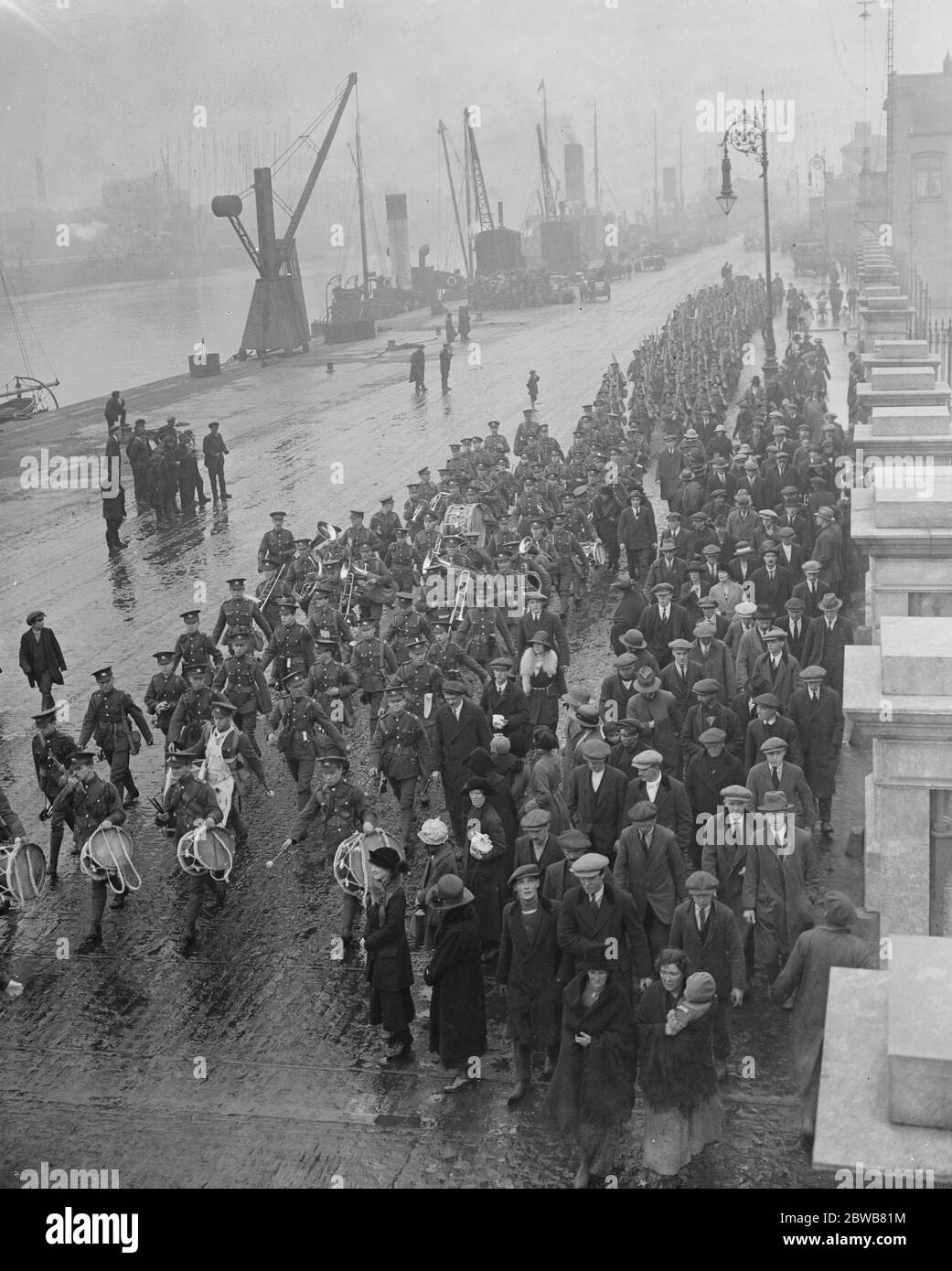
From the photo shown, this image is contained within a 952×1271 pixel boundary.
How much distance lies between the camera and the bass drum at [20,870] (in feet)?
35.2

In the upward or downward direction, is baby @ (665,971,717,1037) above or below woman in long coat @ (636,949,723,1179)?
above

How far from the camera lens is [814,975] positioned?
8.07m

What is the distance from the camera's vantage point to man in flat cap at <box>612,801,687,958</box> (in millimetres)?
9414

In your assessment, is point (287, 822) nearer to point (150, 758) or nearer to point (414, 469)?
point (150, 758)

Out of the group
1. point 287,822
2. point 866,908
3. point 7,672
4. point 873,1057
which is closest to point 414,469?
point 7,672

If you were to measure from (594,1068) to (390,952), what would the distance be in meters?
1.66

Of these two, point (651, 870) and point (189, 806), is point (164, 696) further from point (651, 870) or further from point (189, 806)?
point (651, 870)

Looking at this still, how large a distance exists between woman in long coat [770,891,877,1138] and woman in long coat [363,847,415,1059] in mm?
2195

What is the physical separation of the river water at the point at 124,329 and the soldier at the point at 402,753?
54303mm

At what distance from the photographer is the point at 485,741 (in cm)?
1185

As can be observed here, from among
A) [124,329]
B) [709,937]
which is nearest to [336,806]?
[709,937]

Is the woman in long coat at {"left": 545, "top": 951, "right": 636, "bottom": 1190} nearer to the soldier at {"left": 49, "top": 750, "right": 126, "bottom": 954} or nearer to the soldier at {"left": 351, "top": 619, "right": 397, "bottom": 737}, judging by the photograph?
the soldier at {"left": 49, "top": 750, "right": 126, "bottom": 954}

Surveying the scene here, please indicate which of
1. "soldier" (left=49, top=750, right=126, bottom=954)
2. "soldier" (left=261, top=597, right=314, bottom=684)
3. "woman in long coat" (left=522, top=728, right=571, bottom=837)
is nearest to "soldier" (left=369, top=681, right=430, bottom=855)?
"woman in long coat" (left=522, top=728, right=571, bottom=837)
